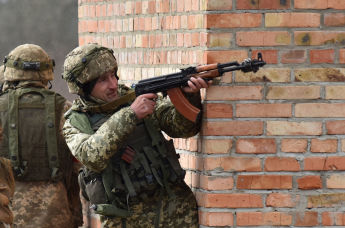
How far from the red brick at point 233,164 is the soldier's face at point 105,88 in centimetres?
61

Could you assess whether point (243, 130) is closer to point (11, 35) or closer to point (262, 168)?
point (262, 168)

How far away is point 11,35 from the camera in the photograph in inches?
729

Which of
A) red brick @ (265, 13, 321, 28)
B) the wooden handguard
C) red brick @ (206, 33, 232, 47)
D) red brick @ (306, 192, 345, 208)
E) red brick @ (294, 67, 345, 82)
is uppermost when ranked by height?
red brick @ (265, 13, 321, 28)

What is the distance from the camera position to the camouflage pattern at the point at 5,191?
207 inches

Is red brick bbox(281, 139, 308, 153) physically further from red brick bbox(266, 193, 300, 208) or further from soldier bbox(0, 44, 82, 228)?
soldier bbox(0, 44, 82, 228)

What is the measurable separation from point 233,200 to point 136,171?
54 centimetres

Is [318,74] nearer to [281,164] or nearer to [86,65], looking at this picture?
[281,164]

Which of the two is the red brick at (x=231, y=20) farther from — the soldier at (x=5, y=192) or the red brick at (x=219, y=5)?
the soldier at (x=5, y=192)

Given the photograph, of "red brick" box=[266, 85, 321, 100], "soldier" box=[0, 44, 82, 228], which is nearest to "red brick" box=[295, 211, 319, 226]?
"red brick" box=[266, 85, 321, 100]

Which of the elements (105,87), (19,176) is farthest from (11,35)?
(105,87)

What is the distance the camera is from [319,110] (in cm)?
535

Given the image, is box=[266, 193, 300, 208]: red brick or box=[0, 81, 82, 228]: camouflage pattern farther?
box=[0, 81, 82, 228]: camouflage pattern

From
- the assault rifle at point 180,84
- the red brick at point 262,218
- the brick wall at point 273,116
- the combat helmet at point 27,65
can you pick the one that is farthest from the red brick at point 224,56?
the combat helmet at point 27,65

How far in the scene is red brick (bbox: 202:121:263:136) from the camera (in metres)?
5.32
